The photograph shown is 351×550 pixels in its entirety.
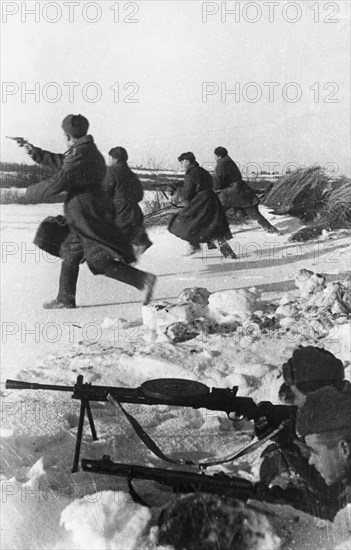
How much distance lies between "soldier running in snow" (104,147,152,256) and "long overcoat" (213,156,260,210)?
0.54 metres

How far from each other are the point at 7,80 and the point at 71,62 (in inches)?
15.7

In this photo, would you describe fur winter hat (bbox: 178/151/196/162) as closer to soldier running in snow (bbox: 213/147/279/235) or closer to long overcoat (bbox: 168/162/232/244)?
long overcoat (bbox: 168/162/232/244)

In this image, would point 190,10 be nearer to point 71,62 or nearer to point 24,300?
point 71,62

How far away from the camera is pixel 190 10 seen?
4.70 m

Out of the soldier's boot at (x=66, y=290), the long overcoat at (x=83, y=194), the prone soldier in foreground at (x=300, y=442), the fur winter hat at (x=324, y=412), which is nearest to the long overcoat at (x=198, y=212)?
the long overcoat at (x=83, y=194)

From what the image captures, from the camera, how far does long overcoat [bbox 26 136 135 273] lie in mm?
4562

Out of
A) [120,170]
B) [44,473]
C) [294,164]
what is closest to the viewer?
[44,473]

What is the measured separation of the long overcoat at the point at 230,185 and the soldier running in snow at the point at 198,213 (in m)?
0.05

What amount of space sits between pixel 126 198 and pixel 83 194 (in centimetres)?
33

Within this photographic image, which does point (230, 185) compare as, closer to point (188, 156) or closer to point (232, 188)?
point (232, 188)

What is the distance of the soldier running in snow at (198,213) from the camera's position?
199 inches

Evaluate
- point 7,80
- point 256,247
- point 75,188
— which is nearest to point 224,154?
point 256,247

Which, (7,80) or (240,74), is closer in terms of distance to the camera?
(7,80)

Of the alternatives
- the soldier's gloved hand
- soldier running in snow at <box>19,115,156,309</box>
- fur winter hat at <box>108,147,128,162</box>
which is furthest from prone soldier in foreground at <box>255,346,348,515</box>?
fur winter hat at <box>108,147,128,162</box>
